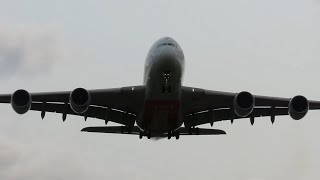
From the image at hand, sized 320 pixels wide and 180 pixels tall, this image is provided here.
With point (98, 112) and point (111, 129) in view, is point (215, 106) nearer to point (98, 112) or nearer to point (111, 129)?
point (111, 129)

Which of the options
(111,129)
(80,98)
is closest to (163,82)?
(80,98)

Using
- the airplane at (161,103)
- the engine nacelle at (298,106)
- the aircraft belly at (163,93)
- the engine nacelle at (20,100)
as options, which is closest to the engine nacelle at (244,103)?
the airplane at (161,103)

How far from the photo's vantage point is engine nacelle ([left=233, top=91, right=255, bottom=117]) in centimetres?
2498

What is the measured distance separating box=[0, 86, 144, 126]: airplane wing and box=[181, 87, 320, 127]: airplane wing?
2401 mm

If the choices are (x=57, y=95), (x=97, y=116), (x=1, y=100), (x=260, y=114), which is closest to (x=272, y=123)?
(x=260, y=114)

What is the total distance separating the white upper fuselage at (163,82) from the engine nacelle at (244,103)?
8.86 feet

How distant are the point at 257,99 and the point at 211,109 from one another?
2.35 meters

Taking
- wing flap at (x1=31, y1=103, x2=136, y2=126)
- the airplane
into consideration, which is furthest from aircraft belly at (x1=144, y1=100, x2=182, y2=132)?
wing flap at (x1=31, y1=103, x2=136, y2=126)

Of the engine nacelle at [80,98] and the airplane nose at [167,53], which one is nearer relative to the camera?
the airplane nose at [167,53]

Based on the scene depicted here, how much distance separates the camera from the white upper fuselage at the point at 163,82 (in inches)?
912

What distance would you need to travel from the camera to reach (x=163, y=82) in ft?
77.2

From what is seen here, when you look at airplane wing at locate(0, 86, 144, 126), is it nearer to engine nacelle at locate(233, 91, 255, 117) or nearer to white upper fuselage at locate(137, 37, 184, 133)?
white upper fuselage at locate(137, 37, 184, 133)

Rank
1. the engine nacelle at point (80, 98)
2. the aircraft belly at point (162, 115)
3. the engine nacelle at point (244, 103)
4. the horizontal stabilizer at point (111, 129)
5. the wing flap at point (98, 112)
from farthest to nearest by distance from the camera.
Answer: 1. the wing flap at point (98, 112)
2. the horizontal stabilizer at point (111, 129)
3. the engine nacelle at point (244, 103)
4. the engine nacelle at point (80, 98)
5. the aircraft belly at point (162, 115)

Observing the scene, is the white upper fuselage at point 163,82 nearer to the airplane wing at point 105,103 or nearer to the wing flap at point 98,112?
the airplane wing at point 105,103
